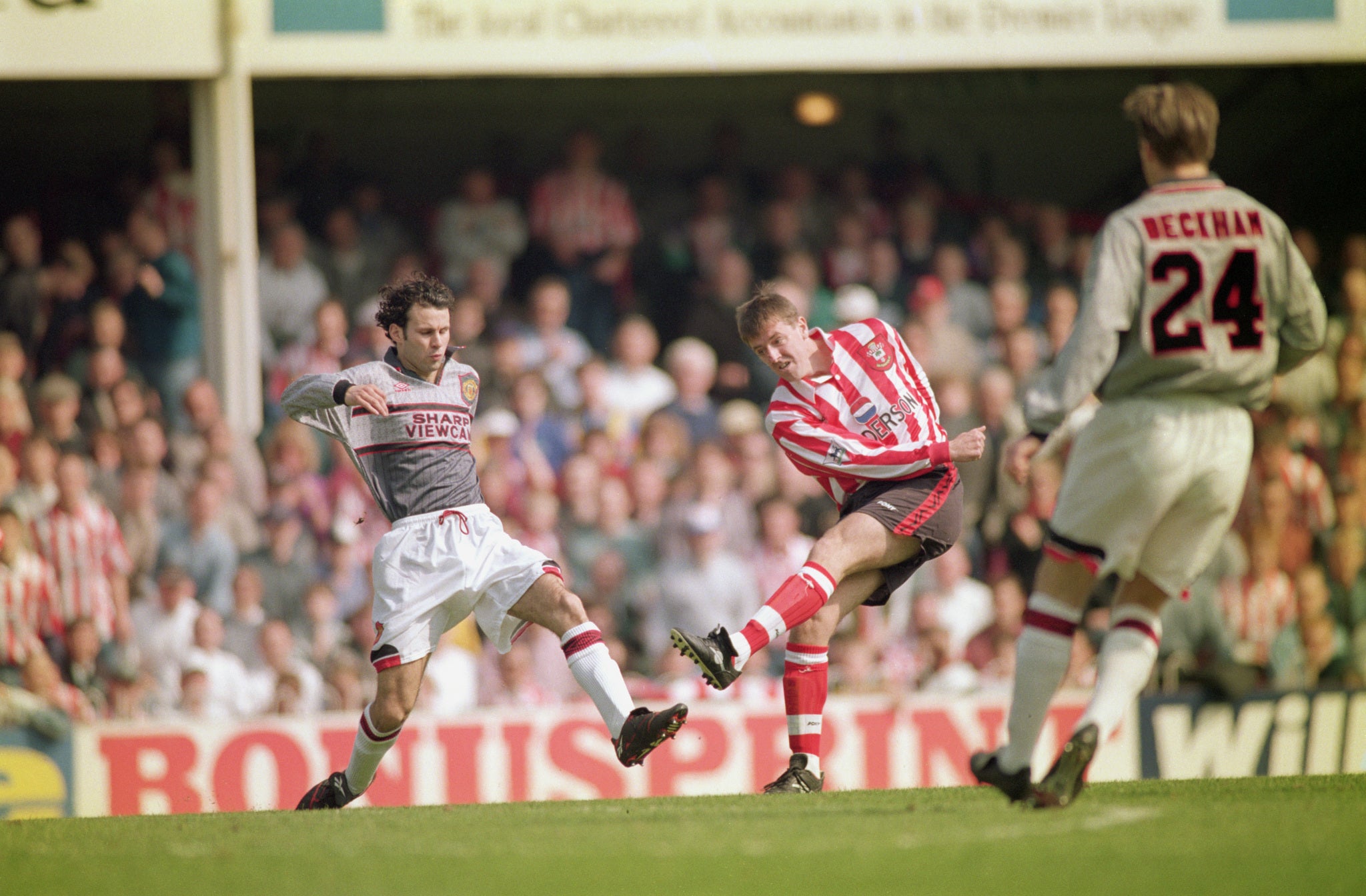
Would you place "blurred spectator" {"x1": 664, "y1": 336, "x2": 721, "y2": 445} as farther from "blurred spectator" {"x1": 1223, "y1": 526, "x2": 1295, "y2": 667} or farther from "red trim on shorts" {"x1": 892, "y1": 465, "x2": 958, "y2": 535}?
"red trim on shorts" {"x1": 892, "y1": 465, "x2": 958, "y2": 535}

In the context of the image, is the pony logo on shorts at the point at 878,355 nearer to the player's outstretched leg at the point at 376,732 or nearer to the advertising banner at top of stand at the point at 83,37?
the player's outstretched leg at the point at 376,732

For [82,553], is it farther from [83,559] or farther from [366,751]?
[366,751]

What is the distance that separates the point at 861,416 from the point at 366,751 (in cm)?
245

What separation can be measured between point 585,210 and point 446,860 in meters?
8.75

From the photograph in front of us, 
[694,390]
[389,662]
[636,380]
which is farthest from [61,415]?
[389,662]

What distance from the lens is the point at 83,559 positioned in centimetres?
1020

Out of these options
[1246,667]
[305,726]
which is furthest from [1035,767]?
[305,726]

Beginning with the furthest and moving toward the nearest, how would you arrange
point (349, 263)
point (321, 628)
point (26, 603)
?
point (349, 263), point (321, 628), point (26, 603)

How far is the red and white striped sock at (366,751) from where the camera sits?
674cm

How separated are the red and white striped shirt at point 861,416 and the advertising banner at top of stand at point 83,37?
6.06 metres

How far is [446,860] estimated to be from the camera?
186 inches

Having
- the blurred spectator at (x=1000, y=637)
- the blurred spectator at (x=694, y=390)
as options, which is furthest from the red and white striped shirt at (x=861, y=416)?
the blurred spectator at (x=694, y=390)

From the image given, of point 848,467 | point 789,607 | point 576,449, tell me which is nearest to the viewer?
point 789,607

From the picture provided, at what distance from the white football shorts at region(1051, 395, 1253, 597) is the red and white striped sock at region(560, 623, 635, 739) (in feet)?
6.51
